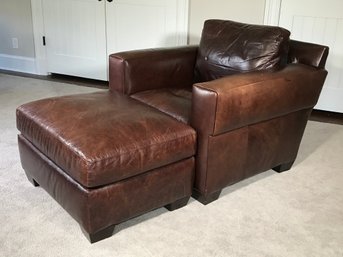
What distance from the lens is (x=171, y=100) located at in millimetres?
2281

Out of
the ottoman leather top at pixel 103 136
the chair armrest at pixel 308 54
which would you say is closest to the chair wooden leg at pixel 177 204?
the ottoman leather top at pixel 103 136

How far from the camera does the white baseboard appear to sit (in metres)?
4.42

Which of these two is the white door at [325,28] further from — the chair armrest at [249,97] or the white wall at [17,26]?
the white wall at [17,26]

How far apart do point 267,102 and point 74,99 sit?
0.95 metres

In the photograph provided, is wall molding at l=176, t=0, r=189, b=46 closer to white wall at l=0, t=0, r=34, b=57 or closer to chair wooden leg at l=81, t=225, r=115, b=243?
white wall at l=0, t=0, r=34, b=57

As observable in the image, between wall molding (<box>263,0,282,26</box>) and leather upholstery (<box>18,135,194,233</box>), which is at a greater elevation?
wall molding (<box>263,0,282,26</box>)

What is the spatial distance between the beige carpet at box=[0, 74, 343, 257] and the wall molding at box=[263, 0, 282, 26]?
1348 mm

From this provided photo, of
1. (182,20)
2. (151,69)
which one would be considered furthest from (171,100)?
(182,20)

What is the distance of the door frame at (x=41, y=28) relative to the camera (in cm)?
358

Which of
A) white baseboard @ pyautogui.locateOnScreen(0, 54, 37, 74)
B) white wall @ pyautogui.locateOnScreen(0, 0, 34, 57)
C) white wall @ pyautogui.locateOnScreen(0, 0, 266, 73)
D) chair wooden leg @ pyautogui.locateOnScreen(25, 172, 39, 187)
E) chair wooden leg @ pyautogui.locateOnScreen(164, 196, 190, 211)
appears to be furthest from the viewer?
white baseboard @ pyautogui.locateOnScreen(0, 54, 37, 74)

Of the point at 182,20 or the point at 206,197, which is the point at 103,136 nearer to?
the point at 206,197

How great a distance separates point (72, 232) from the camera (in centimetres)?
190

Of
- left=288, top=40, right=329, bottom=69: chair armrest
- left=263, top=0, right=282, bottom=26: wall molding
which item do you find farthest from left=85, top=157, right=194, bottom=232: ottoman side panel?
left=263, top=0, right=282, bottom=26: wall molding

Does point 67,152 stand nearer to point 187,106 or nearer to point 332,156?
point 187,106
